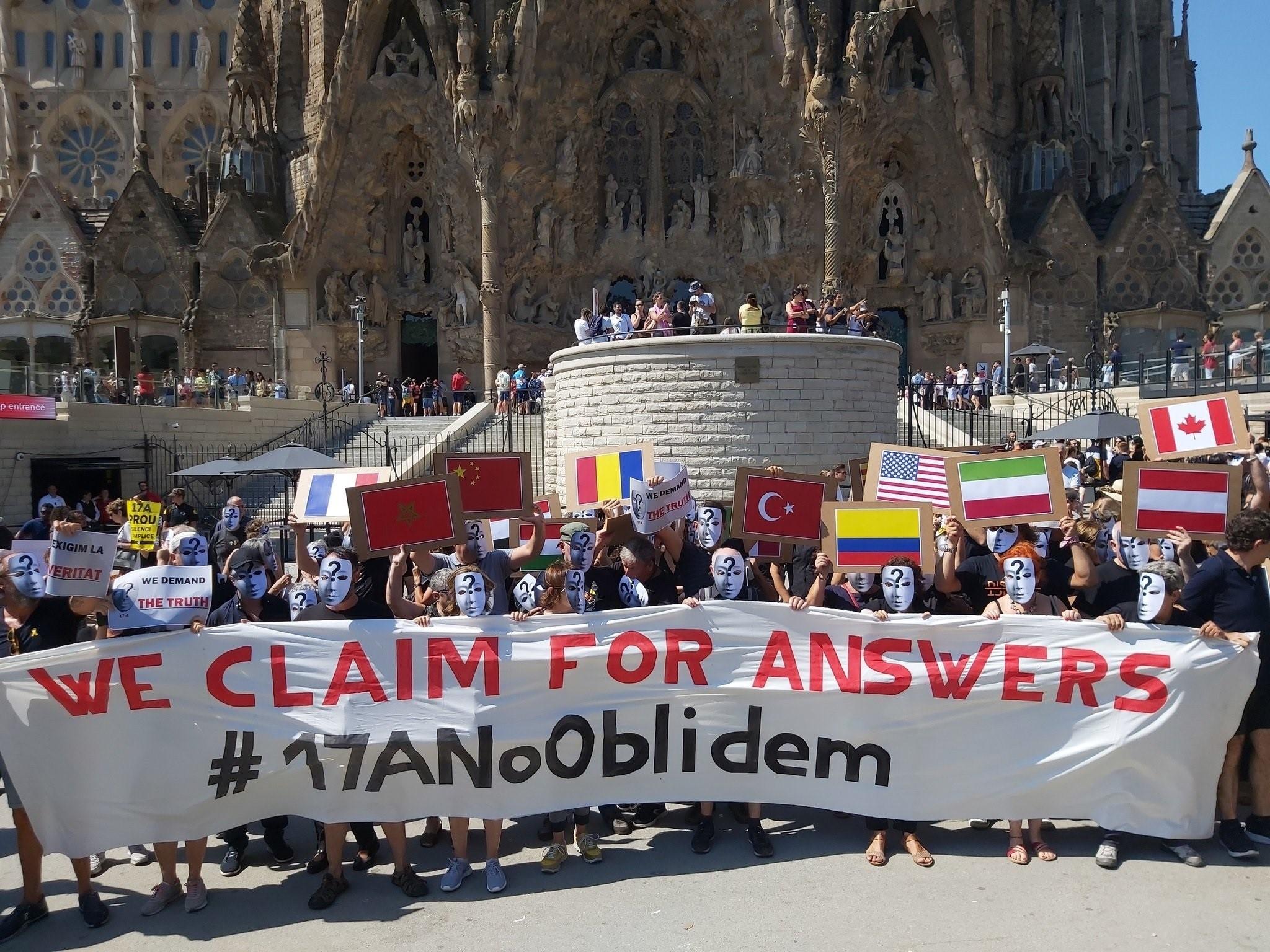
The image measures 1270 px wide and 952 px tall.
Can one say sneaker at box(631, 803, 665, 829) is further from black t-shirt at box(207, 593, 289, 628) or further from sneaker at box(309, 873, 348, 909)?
black t-shirt at box(207, 593, 289, 628)

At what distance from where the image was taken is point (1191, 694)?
545 centimetres

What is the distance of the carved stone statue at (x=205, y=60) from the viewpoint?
4759 centimetres

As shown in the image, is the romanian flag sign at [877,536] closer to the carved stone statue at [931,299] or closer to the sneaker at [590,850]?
the sneaker at [590,850]

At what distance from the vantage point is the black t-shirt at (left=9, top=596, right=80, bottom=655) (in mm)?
5531

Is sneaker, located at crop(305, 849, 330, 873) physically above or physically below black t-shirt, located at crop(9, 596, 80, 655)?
below

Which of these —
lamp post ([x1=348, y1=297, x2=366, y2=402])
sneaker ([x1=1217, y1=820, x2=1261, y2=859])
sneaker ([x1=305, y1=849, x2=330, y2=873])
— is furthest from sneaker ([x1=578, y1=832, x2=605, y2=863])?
lamp post ([x1=348, y1=297, x2=366, y2=402])

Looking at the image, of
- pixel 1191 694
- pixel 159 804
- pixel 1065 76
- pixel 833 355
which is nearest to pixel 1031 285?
pixel 1065 76

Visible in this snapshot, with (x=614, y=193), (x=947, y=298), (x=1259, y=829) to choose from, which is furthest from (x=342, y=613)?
(x=947, y=298)

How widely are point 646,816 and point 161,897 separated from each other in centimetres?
274

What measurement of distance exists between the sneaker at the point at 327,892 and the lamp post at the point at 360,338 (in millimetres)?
26948

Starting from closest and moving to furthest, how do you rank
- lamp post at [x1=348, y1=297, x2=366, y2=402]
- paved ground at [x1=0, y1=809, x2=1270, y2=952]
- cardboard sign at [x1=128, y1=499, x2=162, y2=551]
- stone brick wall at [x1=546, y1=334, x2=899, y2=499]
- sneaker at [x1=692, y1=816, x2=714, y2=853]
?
1. paved ground at [x1=0, y1=809, x2=1270, y2=952]
2. sneaker at [x1=692, y1=816, x2=714, y2=853]
3. cardboard sign at [x1=128, y1=499, x2=162, y2=551]
4. stone brick wall at [x1=546, y1=334, x2=899, y2=499]
5. lamp post at [x1=348, y1=297, x2=366, y2=402]

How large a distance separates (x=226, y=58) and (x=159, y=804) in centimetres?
5167

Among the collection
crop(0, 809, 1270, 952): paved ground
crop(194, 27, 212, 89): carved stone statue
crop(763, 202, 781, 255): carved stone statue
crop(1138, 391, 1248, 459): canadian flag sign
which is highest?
crop(194, 27, 212, 89): carved stone statue

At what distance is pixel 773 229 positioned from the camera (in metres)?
34.3
